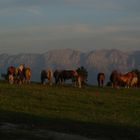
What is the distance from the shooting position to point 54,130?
21.5 m

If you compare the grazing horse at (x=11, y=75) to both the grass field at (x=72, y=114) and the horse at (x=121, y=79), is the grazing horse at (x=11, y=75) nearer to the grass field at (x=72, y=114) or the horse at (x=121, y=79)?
the horse at (x=121, y=79)

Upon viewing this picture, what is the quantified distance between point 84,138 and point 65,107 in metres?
14.4

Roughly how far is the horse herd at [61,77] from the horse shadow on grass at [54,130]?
38.1 m

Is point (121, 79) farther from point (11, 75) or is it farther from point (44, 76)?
point (11, 75)

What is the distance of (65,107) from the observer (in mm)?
34250

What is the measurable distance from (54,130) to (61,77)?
1840 inches

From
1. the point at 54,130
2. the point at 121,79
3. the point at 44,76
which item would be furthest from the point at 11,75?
the point at 54,130

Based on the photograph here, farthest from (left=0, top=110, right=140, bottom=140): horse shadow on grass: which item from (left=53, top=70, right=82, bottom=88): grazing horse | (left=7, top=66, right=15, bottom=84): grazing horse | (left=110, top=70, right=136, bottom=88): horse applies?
(left=110, top=70, right=136, bottom=88): horse

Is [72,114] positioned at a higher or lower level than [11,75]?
lower

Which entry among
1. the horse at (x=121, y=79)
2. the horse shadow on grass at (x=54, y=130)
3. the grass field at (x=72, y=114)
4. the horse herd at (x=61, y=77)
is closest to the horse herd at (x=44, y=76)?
the horse herd at (x=61, y=77)

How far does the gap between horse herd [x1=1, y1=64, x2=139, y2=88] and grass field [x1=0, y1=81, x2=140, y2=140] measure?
18333mm

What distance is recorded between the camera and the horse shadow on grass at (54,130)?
64.8ft

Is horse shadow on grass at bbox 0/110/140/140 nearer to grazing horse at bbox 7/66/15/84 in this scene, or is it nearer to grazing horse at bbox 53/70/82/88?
grazing horse at bbox 7/66/15/84

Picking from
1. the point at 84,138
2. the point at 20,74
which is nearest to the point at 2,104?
the point at 84,138
